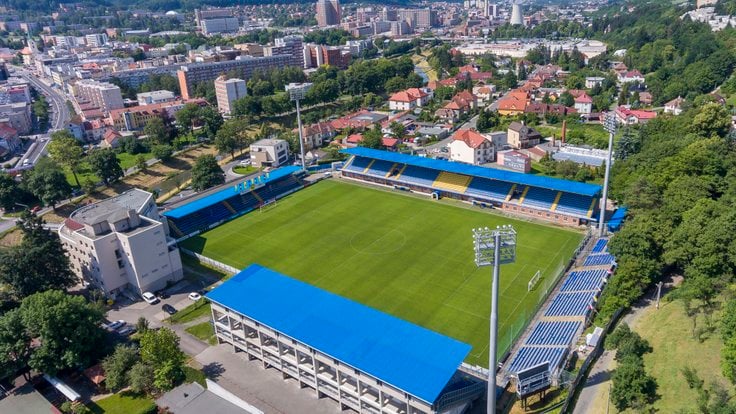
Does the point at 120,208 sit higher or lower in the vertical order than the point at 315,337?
higher

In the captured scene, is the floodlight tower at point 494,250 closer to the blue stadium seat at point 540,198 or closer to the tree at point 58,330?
the tree at point 58,330

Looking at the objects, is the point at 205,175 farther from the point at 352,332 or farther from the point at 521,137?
the point at 521,137

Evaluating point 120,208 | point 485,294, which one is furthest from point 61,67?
point 485,294

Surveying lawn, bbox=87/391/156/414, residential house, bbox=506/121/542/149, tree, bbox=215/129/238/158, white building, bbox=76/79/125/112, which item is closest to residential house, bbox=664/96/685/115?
residential house, bbox=506/121/542/149

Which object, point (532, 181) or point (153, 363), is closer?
point (153, 363)

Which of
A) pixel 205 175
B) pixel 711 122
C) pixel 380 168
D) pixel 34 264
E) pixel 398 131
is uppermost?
pixel 711 122

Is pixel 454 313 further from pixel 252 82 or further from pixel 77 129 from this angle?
pixel 252 82

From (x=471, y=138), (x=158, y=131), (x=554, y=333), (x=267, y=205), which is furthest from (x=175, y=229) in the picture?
(x=471, y=138)

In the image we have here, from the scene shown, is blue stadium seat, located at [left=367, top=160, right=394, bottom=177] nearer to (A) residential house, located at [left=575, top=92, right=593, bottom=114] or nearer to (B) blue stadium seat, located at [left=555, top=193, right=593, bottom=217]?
(B) blue stadium seat, located at [left=555, top=193, right=593, bottom=217]
